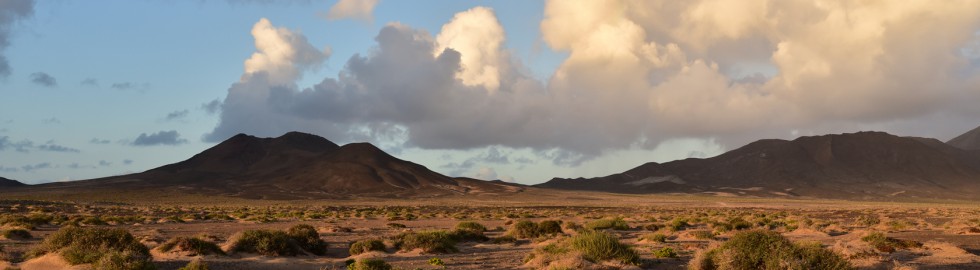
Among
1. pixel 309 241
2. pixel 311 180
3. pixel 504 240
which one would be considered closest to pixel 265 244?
pixel 309 241

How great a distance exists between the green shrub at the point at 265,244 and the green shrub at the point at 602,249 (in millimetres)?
9471

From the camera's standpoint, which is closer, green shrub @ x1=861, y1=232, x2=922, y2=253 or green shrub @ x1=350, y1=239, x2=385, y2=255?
green shrub @ x1=350, y1=239, x2=385, y2=255

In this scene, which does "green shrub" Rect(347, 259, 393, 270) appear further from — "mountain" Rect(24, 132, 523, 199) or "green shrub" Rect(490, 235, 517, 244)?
"mountain" Rect(24, 132, 523, 199)

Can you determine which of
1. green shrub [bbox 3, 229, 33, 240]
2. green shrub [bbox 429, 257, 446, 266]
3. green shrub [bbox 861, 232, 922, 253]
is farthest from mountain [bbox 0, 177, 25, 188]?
green shrub [bbox 861, 232, 922, 253]

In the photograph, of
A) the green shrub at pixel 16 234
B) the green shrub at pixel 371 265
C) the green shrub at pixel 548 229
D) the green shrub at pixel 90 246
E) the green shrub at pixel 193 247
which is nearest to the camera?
the green shrub at pixel 371 265

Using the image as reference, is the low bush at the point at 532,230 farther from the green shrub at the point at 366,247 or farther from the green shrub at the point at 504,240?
the green shrub at the point at 366,247

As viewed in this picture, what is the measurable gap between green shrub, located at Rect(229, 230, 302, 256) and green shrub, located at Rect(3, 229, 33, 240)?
12999 mm

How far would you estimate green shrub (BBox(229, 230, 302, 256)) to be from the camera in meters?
22.3

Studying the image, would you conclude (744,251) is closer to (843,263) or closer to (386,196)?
(843,263)

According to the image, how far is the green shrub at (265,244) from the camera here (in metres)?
22.3

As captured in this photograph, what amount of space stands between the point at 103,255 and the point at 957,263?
2503 cm

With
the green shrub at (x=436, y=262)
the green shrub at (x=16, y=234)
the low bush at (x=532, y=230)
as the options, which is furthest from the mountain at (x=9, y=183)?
the green shrub at (x=436, y=262)

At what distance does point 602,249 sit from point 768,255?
481 cm

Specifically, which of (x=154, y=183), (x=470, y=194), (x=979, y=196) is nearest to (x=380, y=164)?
(x=470, y=194)
